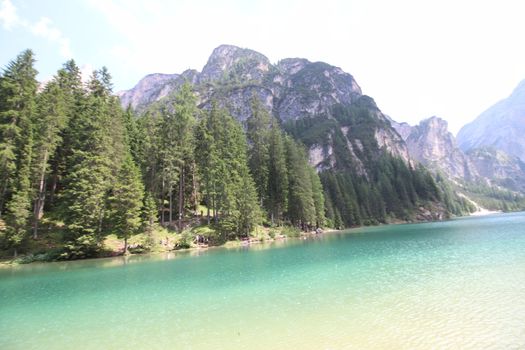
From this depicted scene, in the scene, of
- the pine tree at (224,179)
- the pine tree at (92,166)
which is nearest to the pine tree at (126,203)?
the pine tree at (92,166)

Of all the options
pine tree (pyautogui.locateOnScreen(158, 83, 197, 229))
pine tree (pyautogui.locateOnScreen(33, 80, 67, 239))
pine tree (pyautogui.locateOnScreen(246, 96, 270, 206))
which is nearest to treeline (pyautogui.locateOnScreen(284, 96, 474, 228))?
pine tree (pyautogui.locateOnScreen(246, 96, 270, 206))

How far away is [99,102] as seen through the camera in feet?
198

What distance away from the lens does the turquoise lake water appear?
11.7 metres

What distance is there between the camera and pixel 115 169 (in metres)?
53.7

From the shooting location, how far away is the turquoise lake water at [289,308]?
38.4 ft

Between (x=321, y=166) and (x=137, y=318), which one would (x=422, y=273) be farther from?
(x=321, y=166)

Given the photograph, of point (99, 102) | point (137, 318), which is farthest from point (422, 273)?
point (99, 102)

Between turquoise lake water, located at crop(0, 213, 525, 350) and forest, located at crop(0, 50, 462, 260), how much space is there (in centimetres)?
2051

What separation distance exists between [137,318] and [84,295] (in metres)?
8.92

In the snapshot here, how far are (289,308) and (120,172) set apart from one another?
43984mm

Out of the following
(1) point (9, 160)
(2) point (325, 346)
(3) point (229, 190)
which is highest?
(1) point (9, 160)

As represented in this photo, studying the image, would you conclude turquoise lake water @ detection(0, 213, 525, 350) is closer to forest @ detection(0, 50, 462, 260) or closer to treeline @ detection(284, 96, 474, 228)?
forest @ detection(0, 50, 462, 260)

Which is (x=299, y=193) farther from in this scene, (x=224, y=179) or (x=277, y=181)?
(x=224, y=179)

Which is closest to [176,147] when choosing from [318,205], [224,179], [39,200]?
[224,179]
